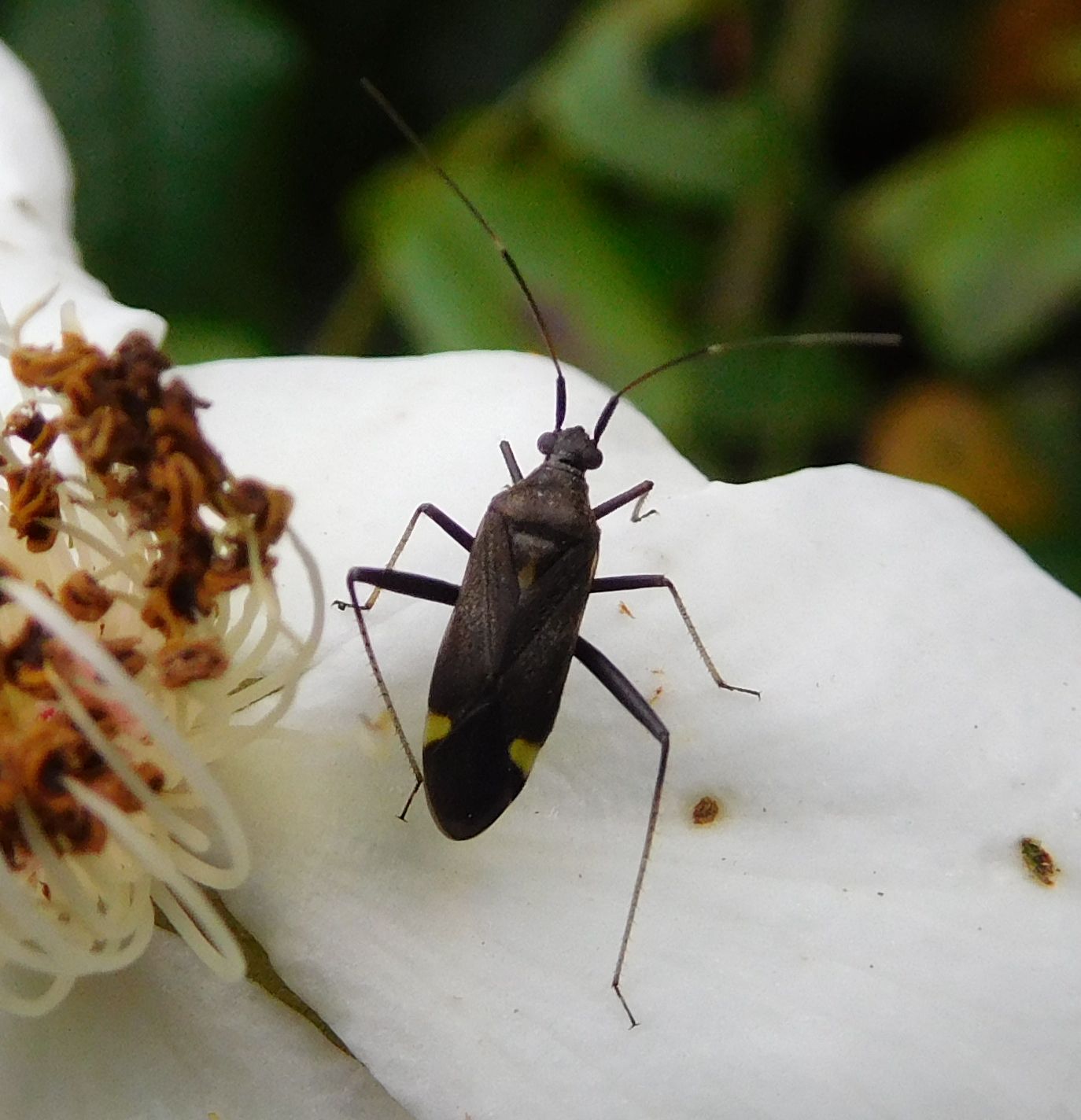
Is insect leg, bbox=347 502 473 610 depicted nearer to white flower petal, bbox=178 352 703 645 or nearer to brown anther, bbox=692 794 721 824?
white flower petal, bbox=178 352 703 645

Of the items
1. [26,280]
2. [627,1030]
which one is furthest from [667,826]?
[26,280]

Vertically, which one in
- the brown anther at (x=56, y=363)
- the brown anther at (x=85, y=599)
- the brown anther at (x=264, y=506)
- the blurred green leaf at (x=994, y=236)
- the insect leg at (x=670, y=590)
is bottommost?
the blurred green leaf at (x=994, y=236)

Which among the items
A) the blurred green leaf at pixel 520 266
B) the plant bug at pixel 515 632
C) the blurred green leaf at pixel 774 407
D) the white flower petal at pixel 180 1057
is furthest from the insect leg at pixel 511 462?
the blurred green leaf at pixel 774 407

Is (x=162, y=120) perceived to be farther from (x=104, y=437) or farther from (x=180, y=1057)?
(x=180, y=1057)

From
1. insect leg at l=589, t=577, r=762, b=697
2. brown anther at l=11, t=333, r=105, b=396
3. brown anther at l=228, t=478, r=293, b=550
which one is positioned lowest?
insect leg at l=589, t=577, r=762, b=697

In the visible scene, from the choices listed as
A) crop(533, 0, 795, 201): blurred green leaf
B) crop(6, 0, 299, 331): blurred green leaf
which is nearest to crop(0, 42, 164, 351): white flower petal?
crop(6, 0, 299, 331): blurred green leaf

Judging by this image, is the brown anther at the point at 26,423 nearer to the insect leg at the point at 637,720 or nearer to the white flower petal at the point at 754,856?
the white flower petal at the point at 754,856

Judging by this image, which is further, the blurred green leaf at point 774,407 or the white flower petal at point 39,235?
the blurred green leaf at point 774,407

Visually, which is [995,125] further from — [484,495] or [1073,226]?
[484,495]
